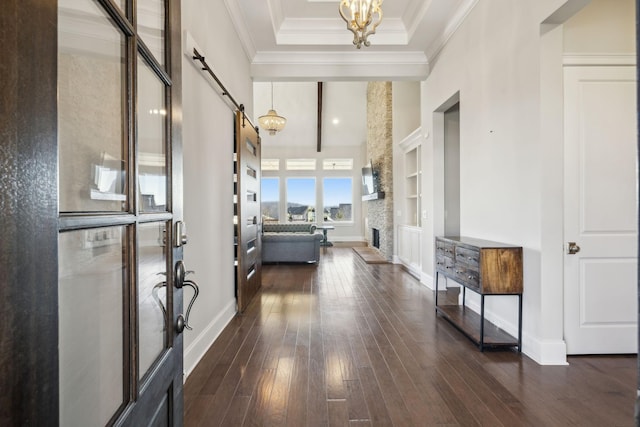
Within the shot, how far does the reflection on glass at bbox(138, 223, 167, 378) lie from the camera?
0.89 m

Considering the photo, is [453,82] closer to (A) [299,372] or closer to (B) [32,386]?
(A) [299,372]

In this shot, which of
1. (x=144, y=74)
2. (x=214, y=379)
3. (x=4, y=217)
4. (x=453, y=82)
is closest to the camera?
(x=4, y=217)

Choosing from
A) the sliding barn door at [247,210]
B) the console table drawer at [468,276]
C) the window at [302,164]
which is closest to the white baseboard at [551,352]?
the console table drawer at [468,276]

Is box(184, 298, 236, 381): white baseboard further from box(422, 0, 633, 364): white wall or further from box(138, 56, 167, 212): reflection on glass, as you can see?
box(422, 0, 633, 364): white wall

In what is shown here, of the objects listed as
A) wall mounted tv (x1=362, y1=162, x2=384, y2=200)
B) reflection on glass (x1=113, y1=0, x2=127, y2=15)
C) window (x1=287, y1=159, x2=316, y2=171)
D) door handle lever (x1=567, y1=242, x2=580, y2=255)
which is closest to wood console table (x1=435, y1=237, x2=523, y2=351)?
door handle lever (x1=567, y1=242, x2=580, y2=255)

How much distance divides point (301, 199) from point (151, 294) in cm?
1061

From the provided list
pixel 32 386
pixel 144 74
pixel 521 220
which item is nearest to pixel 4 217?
pixel 32 386

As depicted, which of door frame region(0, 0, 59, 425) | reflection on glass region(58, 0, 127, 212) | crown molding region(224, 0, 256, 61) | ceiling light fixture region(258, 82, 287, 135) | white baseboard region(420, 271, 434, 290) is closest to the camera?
door frame region(0, 0, 59, 425)

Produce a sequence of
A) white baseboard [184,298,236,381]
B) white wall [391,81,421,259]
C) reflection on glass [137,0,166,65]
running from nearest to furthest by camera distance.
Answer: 1. reflection on glass [137,0,166,65]
2. white baseboard [184,298,236,381]
3. white wall [391,81,421,259]

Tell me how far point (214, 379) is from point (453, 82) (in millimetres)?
4040

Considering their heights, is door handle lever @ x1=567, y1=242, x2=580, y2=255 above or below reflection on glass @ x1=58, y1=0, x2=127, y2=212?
below

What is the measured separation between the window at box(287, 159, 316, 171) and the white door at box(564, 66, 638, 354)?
368 inches

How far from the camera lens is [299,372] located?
2.31 meters

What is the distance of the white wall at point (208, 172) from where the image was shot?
2309 mm
